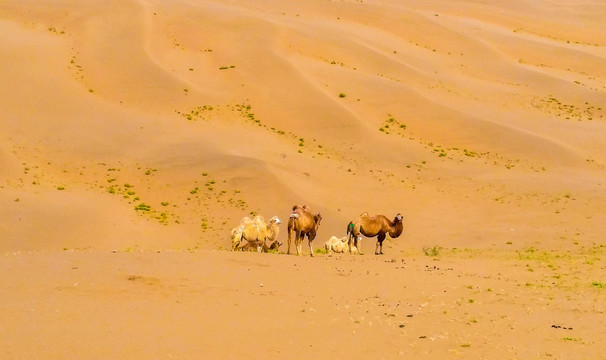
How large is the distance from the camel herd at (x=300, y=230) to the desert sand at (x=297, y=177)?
0.75 meters

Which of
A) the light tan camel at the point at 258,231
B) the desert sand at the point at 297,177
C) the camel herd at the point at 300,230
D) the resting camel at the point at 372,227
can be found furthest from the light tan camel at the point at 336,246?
the light tan camel at the point at 258,231

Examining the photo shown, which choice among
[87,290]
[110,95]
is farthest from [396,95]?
[87,290]

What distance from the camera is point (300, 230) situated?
20.8 m

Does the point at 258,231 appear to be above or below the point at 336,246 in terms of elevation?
above

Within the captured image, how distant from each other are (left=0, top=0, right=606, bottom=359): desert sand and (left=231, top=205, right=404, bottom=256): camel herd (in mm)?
753

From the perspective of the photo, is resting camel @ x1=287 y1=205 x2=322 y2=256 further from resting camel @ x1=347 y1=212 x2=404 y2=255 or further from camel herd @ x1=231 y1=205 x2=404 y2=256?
resting camel @ x1=347 y1=212 x2=404 y2=255

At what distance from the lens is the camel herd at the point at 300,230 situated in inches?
821

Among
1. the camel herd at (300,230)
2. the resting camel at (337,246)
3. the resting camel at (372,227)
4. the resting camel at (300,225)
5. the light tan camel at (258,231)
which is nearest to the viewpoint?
the resting camel at (300,225)

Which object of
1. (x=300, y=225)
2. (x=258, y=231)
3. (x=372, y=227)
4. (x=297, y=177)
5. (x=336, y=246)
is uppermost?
(x=297, y=177)

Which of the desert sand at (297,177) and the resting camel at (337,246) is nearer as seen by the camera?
the desert sand at (297,177)

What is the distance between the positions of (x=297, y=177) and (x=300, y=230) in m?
12.9

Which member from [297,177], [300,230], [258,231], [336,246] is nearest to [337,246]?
[336,246]

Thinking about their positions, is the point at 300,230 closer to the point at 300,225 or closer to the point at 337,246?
the point at 300,225

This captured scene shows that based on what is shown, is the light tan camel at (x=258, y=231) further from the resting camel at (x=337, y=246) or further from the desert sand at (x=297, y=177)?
the resting camel at (x=337, y=246)
